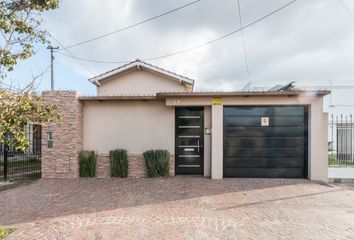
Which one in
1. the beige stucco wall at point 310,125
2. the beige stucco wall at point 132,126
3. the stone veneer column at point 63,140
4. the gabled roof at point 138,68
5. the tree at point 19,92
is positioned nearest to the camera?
the tree at point 19,92

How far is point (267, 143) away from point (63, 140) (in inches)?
297

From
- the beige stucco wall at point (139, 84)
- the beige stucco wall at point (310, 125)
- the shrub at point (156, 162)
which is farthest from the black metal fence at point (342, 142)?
the beige stucco wall at point (139, 84)

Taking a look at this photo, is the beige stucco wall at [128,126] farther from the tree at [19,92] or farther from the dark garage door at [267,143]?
the tree at [19,92]

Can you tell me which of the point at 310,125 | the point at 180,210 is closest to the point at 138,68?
the point at 310,125

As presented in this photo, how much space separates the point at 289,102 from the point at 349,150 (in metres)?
5.82

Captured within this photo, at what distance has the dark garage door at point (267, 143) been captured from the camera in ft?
29.6

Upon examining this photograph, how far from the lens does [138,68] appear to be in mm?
14234

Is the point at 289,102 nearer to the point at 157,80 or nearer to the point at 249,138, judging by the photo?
the point at 249,138

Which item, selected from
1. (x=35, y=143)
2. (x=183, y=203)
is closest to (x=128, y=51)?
(x=35, y=143)

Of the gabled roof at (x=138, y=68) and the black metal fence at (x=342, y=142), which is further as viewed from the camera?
the gabled roof at (x=138, y=68)

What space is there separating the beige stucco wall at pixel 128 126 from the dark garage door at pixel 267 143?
2.39m

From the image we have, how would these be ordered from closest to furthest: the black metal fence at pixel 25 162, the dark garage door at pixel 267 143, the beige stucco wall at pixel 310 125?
the beige stucco wall at pixel 310 125 → the dark garage door at pixel 267 143 → the black metal fence at pixel 25 162

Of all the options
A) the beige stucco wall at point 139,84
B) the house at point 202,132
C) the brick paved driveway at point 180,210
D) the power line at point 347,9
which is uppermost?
the power line at point 347,9

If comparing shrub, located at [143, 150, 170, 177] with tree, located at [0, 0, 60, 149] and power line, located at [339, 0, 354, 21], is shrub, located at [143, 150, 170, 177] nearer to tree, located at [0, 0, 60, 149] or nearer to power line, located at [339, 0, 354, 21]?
Answer: tree, located at [0, 0, 60, 149]
